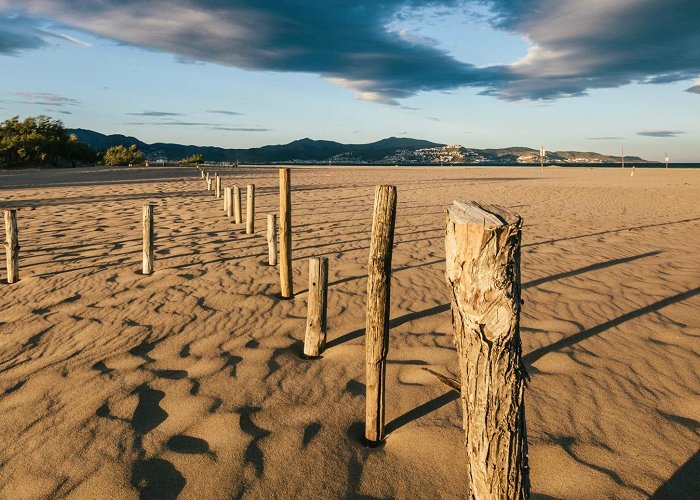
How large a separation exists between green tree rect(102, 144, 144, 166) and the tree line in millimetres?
109

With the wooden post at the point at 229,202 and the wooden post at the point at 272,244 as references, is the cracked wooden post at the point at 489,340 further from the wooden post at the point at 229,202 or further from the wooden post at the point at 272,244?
the wooden post at the point at 229,202

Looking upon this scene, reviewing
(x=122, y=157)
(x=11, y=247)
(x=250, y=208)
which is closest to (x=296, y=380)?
(x=11, y=247)

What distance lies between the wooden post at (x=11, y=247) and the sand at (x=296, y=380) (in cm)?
26

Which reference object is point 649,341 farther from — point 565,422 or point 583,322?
point 565,422

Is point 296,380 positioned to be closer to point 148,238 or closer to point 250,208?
point 148,238

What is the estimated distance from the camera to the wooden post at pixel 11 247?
6891 millimetres

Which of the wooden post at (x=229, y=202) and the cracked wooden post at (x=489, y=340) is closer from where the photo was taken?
the cracked wooden post at (x=489, y=340)

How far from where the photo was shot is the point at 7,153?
44.2m

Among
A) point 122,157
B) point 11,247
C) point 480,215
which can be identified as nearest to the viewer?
point 480,215

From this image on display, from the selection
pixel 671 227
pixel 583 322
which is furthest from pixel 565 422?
pixel 671 227

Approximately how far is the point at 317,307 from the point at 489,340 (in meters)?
2.80

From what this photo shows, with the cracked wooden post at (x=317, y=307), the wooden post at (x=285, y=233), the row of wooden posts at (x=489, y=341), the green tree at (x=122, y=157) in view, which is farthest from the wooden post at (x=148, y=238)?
the green tree at (x=122, y=157)

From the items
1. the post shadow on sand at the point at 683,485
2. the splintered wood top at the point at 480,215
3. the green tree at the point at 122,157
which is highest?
the green tree at the point at 122,157

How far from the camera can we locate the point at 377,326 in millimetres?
3453
